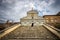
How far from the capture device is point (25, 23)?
1332 inches

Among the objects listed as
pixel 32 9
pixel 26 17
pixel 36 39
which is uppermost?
pixel 32 9

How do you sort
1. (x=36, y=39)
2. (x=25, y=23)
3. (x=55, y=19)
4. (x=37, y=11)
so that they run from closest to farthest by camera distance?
1. (x=36, y=39)
2. (x=25, y=23)
3. (x=37, y=11)
4. (x=55, y=19)

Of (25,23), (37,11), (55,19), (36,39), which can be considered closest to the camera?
(36,39)

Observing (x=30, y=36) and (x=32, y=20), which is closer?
(x=30, y=36)

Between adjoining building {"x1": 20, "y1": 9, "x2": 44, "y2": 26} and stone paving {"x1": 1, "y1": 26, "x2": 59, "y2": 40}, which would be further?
adjoining building {"x1": 20, "y1": 9, "x2": 44, "y2": 26}

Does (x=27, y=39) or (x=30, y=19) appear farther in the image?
(x=30, y=19)

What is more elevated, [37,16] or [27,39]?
[37,16]

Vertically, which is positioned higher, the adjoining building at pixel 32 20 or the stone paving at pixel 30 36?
the adjoining building at pixel 32 20

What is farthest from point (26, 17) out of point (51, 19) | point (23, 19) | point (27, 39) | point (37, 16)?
point (27, 39)

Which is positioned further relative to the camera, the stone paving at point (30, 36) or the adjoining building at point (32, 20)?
the adjoining building at point (32, 20)

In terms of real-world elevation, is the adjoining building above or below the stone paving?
above

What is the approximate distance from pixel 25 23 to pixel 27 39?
74.1 ft

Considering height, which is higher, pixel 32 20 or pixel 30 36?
pixel 32 20

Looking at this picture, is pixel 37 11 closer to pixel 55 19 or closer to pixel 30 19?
pixel 30 19
